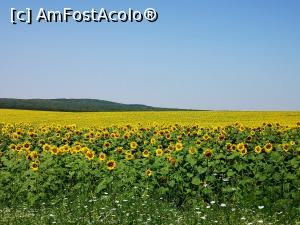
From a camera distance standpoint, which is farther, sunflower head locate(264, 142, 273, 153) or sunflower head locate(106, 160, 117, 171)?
sunflower head locate(264, 142, 273, 153)

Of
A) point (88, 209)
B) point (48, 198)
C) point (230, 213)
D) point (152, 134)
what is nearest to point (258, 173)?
point (230, 213)

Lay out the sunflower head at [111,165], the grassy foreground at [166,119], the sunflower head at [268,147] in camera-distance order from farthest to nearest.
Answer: the grassy foreground at [166,119]
the sunflower head at [268,147]
the sunflower head at [111,165]

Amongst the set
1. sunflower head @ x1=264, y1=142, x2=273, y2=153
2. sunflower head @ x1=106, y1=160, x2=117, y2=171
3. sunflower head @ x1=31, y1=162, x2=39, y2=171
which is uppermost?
sunflower head @ x1=264, y1=142, x2=273, y2=153

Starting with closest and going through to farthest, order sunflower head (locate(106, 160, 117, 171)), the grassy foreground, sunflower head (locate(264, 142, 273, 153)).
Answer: sunflower head (locate(106, 160, 117, 171)) → sunflower head (locate(264, 142, 273, 153)) → the grassy foreground

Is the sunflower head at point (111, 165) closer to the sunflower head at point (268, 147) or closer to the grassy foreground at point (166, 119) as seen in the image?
the sunflower head at point (268, 147)

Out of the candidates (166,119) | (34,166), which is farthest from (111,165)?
(166,119)

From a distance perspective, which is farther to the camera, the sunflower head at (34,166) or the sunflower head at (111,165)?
the sunflower head at (34,166)

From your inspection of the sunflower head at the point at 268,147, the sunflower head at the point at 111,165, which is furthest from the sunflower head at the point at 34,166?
the sunflower head at the point at 268,147

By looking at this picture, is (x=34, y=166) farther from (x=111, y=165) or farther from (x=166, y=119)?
(x=166, y=119)

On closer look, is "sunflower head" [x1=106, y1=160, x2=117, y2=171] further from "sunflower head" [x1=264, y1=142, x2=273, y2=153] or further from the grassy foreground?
the grassy foreground

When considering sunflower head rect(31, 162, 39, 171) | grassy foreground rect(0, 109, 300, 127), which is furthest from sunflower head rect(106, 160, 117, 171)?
grassy foreground rect(0, 109, 300, 127)

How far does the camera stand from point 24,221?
346 inches

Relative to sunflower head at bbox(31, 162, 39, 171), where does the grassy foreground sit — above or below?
above

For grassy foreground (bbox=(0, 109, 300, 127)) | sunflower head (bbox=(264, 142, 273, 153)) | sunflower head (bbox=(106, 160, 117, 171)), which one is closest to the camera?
sunflower head (bbox=(106, 160, 117, 171))
